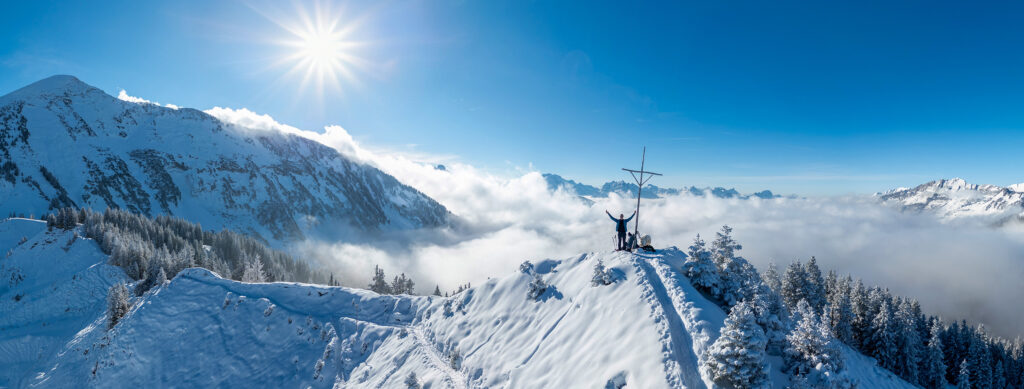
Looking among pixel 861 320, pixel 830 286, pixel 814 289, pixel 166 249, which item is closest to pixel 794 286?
pixel 814 289

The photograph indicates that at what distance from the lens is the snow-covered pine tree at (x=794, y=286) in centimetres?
5327

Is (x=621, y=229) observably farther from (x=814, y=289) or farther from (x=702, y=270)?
(x=814, y=289)

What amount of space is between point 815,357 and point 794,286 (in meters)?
54.8

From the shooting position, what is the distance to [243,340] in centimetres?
3003

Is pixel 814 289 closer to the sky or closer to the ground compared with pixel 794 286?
closer to the ground

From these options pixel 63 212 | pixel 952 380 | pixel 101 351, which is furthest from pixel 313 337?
pixel 63 212

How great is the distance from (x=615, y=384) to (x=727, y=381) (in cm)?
395

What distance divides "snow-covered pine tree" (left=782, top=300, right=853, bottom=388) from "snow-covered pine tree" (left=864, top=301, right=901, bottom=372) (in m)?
53.3

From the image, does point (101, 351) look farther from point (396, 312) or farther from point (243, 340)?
point (396, 312)

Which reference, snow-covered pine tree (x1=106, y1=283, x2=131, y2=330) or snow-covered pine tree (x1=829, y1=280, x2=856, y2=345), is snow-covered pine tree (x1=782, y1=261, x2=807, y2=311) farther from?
snow-covered pine tree (x1=106, y1=283, x2=131, y2=330)

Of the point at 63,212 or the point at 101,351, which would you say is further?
the point at 63,212

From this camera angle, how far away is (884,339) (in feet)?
156

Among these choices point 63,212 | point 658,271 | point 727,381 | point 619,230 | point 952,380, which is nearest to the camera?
point 727,381

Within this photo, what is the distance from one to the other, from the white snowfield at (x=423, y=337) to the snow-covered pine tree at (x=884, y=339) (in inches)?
1003
